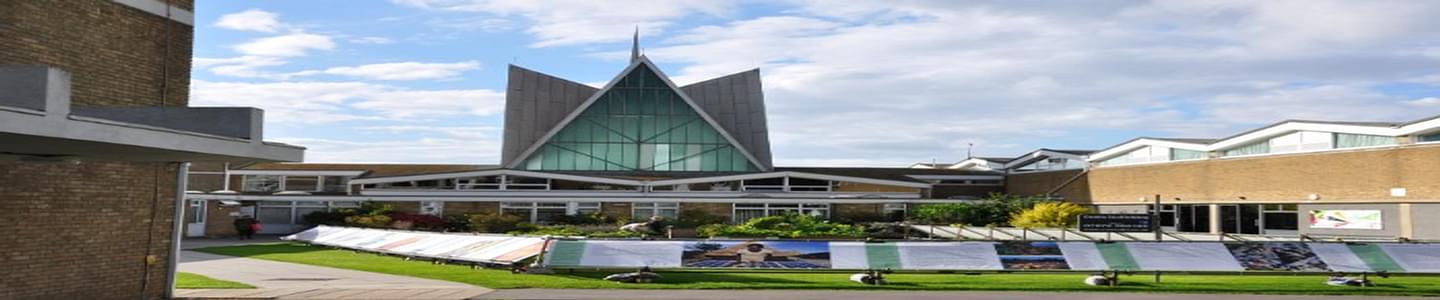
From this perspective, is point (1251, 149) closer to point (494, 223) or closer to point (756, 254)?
point (756, 254)

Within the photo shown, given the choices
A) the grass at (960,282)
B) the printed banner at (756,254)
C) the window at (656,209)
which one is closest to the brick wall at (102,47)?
the grass at (960,282)

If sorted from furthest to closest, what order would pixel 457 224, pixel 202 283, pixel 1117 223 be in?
pixel 457 224
pixel 1117 223
pixel 202 283

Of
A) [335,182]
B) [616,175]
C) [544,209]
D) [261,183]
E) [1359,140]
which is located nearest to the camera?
[1359,140]

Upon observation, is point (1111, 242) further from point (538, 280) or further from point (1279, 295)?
point (538, 280)

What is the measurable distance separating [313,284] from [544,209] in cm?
2908

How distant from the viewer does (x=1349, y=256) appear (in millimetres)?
23328

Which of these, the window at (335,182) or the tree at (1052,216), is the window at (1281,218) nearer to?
the tree at (1052,216)

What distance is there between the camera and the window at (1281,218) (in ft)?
122

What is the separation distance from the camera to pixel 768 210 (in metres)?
50.2

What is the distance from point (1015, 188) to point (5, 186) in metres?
53.9

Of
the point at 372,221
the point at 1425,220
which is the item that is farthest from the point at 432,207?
the point at 1425,220

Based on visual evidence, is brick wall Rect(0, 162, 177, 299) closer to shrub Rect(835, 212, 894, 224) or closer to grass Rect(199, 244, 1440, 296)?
grass Rect(199, 244, 1440, 296)

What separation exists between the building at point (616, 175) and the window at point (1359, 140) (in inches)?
724

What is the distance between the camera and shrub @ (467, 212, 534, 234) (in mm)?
43656
